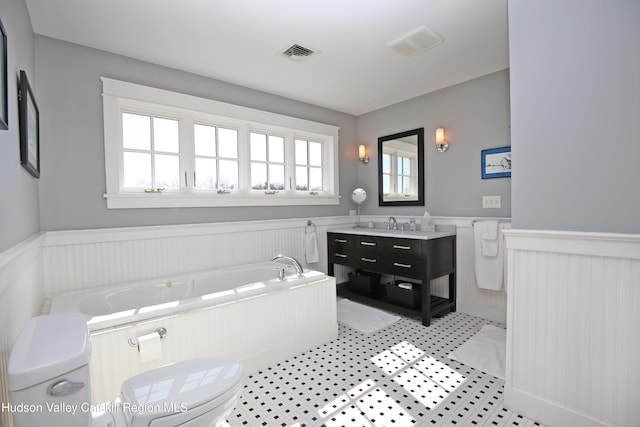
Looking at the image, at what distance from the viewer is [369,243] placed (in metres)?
3.21

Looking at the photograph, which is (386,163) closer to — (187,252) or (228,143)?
(228,143)

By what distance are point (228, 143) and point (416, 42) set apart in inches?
75.8

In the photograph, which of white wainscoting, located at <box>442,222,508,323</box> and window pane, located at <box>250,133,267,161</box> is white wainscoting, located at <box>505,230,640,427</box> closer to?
white wainscoting, located at <box>442,222,508,323</box>

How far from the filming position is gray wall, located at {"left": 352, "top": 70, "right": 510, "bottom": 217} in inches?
112

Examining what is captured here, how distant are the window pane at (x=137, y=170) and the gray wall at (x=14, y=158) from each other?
67cm

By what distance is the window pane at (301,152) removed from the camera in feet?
12.0

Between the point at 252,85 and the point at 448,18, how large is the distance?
1872mm

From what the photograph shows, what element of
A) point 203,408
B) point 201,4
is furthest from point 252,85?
point 203,408

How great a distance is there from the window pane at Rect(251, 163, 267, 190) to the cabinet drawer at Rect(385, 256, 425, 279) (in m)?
1.55

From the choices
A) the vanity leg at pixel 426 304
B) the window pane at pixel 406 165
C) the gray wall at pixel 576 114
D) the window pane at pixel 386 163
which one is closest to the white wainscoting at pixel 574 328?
the gray wall at pixel 576 114

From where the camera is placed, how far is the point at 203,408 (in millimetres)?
1094

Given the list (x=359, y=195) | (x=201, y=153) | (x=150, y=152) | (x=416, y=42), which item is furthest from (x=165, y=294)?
(x=416, y=42)

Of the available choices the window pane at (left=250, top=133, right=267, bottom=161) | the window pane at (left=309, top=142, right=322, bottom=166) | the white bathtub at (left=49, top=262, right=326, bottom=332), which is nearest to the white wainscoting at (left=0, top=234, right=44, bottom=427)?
the white bathtub at (left=49, top=262, right=326, bottom=332)

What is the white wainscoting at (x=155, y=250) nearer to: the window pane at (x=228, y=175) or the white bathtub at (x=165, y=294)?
the white bathtub at (x=165, y=294)
